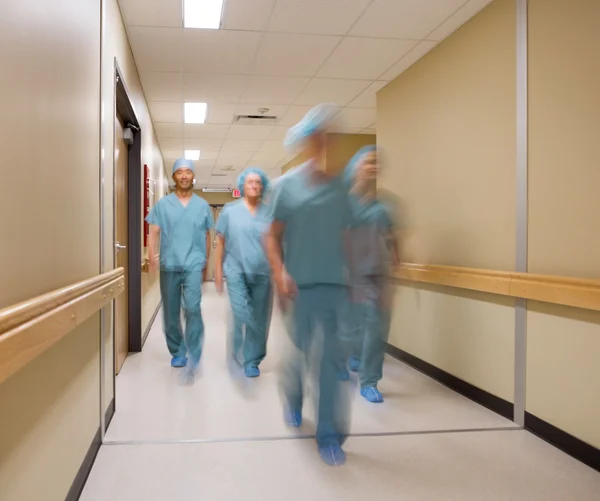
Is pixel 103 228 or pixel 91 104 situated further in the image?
pixel 103 228

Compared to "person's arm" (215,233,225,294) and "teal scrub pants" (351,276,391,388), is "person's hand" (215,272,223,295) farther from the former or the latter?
"teal scrub pants" (351,276,391,388)

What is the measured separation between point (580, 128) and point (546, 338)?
3.38 ft

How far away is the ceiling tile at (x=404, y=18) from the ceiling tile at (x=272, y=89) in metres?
1.20

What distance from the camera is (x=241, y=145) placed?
8.06 m

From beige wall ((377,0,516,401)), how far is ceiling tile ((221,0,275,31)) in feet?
4.27

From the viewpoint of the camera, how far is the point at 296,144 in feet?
8.45

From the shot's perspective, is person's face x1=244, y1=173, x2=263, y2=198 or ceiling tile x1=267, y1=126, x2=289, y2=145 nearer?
person's face x1=244, y1=173, x2=263, y2=198

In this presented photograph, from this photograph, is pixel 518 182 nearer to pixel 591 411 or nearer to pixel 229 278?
pixel 591 411

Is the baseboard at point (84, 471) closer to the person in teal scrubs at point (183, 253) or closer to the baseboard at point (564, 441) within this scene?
the person in teal scrubs at point (183, 253)

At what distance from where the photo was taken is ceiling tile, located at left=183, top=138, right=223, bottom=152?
771cm

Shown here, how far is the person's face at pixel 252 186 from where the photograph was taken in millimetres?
3895

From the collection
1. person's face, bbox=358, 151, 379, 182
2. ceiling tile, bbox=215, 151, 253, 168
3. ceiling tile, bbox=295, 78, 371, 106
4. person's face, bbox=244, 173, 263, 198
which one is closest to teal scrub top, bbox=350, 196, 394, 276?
person's face, bbox=358, 151, 379, 182

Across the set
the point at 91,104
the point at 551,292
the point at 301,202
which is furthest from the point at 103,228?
the point at 551,292

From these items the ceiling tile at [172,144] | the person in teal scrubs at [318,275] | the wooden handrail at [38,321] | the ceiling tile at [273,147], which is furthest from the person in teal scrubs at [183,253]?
the ceiling tile at [273,147]
